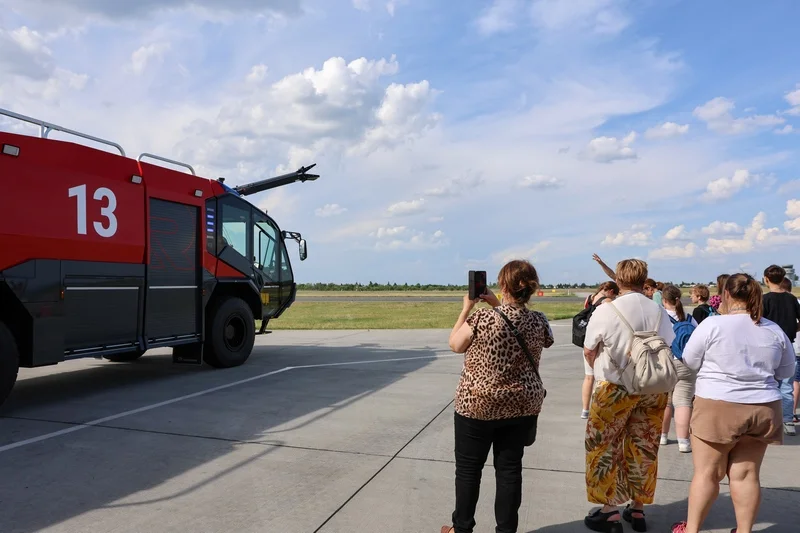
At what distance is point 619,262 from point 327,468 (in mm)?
2761

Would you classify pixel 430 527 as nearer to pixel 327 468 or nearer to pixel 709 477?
pixel 327 468

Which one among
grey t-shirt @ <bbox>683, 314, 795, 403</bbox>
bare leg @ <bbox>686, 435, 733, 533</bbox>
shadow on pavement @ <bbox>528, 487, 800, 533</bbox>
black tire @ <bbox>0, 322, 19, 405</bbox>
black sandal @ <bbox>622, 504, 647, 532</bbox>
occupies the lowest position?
shadow on pavement @ <bbox>528, 487, 800, 533</bbox>

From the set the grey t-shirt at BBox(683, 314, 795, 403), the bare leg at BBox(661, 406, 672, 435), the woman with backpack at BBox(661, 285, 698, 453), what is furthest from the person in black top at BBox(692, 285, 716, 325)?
the grey t-shirt at BBox(683, 314, 795, 403)

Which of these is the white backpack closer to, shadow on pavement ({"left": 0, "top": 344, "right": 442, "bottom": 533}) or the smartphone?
the smartphone

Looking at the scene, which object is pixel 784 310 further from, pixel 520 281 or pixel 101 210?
pixel 101 210

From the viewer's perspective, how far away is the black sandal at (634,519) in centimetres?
369

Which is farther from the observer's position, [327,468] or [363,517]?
[327,468]

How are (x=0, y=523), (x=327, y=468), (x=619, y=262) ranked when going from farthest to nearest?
(x=327, y=468), (x=619, y=262), (x=0, y=523)

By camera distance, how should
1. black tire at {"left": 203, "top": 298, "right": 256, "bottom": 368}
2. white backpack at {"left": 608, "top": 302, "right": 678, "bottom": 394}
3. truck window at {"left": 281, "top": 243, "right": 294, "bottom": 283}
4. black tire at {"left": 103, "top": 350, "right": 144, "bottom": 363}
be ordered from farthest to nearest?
truck window at {"left": 281, "top": 243, "right": 294, "bottom": 283} → black tire at {"left": 103, "top": 350, "right": 144, "bottom": 363} → black tire at {"left": 203, "top": 298, "right": 256, "bottom": 368} → white backpack at {"left": 608, "top": 302, "right": 678, "bottom": 394}

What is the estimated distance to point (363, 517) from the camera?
3.81 m

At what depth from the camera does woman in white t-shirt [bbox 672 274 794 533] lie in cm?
320

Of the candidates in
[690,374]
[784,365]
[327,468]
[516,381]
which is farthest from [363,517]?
[690,374]

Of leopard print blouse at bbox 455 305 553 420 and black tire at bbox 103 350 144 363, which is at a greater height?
Answer: leopard print blouse at bbox 455 305 553 420

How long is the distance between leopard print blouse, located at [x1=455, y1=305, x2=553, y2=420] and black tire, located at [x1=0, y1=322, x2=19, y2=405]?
533cm
